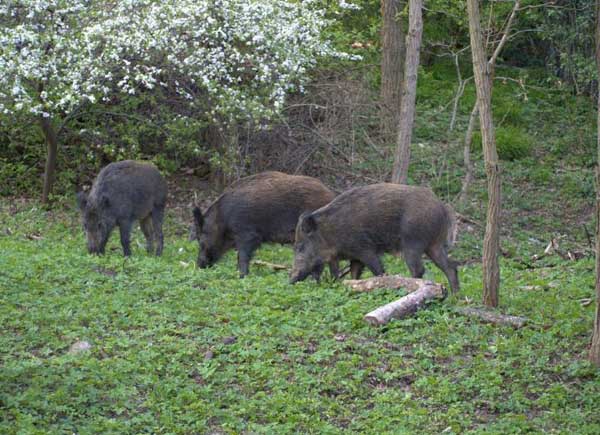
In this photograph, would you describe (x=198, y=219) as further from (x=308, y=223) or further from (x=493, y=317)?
(x=493, y=317)

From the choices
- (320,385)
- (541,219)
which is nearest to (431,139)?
(541,219)

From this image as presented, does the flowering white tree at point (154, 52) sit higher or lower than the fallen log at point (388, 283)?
higher

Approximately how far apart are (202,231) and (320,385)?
5986 millimetres

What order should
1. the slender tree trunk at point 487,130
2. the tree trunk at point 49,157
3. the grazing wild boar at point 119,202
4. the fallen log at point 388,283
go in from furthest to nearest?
1. the tree trunk at point 49,157
2. the grazing wild boar at point 119,202
3. the fallen log at point 388,283
4. the slender tree trunk at point 487,130

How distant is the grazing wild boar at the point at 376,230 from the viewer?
1116 cm

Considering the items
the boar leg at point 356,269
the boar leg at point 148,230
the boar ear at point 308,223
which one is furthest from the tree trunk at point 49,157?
the boar leg at point 356,269

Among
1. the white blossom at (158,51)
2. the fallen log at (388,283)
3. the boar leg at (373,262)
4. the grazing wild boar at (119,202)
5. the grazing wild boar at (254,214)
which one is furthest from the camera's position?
the white blossom at (158,51)

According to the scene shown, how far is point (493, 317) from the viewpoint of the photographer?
930 cm

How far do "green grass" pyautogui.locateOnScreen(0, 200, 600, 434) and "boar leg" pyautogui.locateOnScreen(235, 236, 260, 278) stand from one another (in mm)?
1714

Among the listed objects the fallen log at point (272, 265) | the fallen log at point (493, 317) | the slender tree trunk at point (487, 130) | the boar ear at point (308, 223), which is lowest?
the fallen log at point (272, 265)

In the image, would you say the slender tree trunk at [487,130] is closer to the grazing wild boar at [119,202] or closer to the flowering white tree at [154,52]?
the grazing wild boar at [119,202]

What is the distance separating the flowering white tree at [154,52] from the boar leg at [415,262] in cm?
550

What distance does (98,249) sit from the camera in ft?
46.1

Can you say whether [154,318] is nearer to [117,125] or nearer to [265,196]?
[265,196]
